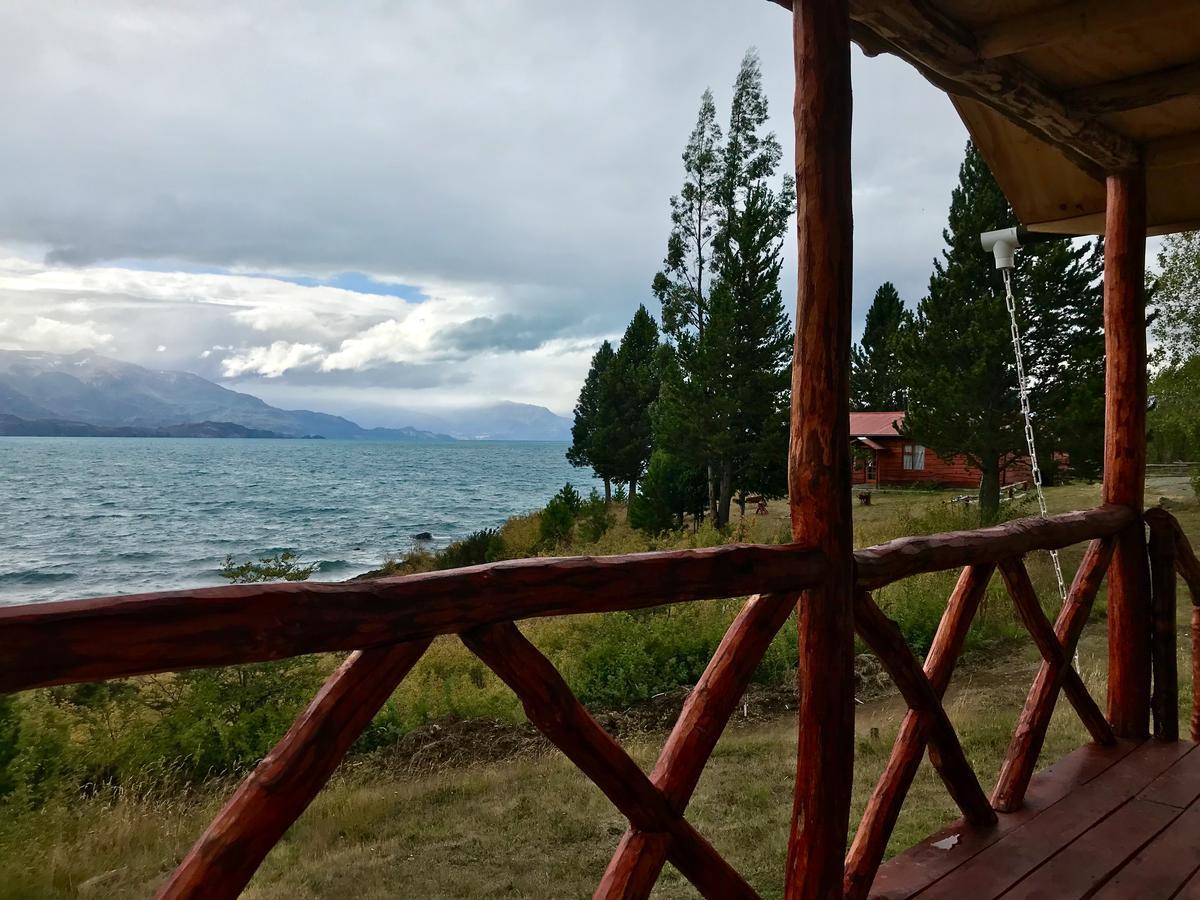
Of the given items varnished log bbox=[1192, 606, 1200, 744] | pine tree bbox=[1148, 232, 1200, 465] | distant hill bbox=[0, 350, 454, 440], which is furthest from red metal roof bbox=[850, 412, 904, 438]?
distant hill bbox=[0, 350, 454, 440]

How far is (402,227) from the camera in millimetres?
70062

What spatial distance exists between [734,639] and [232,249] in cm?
7464

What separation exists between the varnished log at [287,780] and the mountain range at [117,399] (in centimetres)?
4551

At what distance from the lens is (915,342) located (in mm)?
13617

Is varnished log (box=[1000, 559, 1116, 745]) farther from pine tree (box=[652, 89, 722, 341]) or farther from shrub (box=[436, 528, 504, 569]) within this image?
pine tree (box=[652, 89, 722, 341])

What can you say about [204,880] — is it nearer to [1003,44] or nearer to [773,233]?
[1003,44]

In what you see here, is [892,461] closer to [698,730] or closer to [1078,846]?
[1078,846]

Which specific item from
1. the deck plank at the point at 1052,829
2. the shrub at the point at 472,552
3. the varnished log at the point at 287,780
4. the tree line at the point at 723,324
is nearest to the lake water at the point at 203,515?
the shrub at the point at 472,552

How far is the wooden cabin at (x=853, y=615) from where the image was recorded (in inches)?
39.0

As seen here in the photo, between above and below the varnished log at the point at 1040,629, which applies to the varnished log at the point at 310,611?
above

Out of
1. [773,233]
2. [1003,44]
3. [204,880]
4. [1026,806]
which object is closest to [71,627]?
[204,880]

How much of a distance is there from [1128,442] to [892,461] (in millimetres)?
21197

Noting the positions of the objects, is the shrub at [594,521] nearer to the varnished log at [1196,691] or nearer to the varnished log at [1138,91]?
the varnished log at [1196,691]

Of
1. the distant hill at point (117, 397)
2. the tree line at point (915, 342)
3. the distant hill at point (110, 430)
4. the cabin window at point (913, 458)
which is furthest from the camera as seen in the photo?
the distant hill at point (117, 397)
